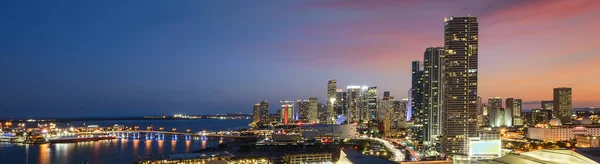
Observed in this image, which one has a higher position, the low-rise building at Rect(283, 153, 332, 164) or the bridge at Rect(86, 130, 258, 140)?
the low-rise building at Rect(283, 153, 332, 164)

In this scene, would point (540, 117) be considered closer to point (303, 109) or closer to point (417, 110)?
point (417, 110)

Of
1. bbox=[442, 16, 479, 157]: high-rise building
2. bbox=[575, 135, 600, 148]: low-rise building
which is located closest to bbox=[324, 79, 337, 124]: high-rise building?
bbox=[442, 16, 479, 157]: high-rise building

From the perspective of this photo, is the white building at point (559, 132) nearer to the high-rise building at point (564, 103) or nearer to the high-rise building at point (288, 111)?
the high-rise building at point (564, 103)

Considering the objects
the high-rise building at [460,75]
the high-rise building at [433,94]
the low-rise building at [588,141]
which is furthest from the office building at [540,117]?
the high-rise building at [460,75]

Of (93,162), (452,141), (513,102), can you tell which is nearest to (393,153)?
(452,141)

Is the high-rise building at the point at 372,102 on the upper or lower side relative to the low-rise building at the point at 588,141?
upper

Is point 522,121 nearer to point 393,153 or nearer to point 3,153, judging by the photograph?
point 393,153

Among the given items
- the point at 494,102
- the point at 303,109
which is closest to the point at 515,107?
the point at 494,102

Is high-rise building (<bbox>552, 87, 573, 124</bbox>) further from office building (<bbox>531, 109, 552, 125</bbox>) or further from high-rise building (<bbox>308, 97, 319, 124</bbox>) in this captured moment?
high-rise building (<bbox>308, 97, 319, 124</bbox>)
